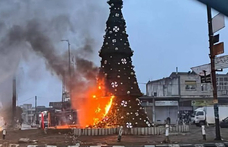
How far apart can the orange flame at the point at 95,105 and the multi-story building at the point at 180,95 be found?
29.4m

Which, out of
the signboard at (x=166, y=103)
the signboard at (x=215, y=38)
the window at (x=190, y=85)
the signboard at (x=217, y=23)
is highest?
the window at (x=190, y=85)

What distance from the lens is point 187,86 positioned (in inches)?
2325

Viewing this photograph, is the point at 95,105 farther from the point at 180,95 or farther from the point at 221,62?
the point at 180,95

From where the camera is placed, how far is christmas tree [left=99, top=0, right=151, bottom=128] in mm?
20391

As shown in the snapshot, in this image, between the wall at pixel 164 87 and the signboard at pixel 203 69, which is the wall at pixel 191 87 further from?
the signboard at pixel 203 69

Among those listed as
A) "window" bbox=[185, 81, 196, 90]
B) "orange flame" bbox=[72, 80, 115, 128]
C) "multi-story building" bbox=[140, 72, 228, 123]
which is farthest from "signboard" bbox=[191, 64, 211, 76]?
"window" bbox=[185, 81, 196, 90]

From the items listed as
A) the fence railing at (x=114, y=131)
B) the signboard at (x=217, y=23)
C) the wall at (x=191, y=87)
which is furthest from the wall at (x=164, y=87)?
the signboard at (x=217, y=23)

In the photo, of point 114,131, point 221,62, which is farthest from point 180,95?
point 221,62

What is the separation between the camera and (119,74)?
21.4 meters

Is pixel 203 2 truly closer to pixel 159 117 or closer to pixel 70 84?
pixel 70 84

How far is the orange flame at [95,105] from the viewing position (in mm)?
21242

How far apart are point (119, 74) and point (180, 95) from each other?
3910cm

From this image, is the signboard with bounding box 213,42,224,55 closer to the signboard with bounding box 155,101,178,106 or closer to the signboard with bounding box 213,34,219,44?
the signboard with bounding box 213,34,219,44

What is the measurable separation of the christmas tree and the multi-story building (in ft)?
107
